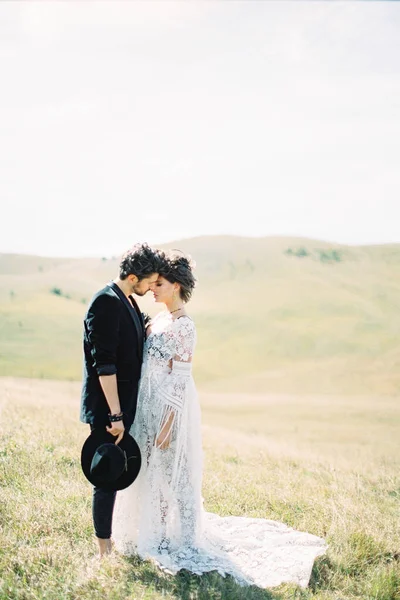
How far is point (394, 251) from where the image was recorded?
23.1m

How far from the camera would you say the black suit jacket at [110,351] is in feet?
12.8

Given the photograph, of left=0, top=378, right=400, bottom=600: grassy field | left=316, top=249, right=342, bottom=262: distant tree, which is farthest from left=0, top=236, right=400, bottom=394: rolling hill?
left=0, top=378, right=400, bottom=600: grassy field

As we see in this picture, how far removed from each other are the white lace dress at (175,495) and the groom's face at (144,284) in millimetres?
326

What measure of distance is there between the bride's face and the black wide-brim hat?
1054 millimetres

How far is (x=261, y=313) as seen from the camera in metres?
21.8

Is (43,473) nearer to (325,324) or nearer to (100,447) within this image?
(100,447)

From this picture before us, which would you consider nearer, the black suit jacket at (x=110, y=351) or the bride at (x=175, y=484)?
the black suit jacket at (x=110, y=351)

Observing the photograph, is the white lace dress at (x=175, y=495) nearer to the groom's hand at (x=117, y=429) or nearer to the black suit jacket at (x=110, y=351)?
the black suit jacket at (x=110, y=351)

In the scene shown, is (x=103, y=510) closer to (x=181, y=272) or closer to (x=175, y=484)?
(x=175, y=484)

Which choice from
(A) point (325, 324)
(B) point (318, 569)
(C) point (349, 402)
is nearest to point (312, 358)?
(A) point (325, 324)

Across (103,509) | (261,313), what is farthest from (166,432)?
(261,313)

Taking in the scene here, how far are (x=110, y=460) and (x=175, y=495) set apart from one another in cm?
82

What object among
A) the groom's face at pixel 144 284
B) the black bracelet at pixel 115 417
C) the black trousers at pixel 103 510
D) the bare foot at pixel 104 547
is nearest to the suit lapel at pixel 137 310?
the groom's face at pixel 144 284

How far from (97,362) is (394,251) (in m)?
21.3
